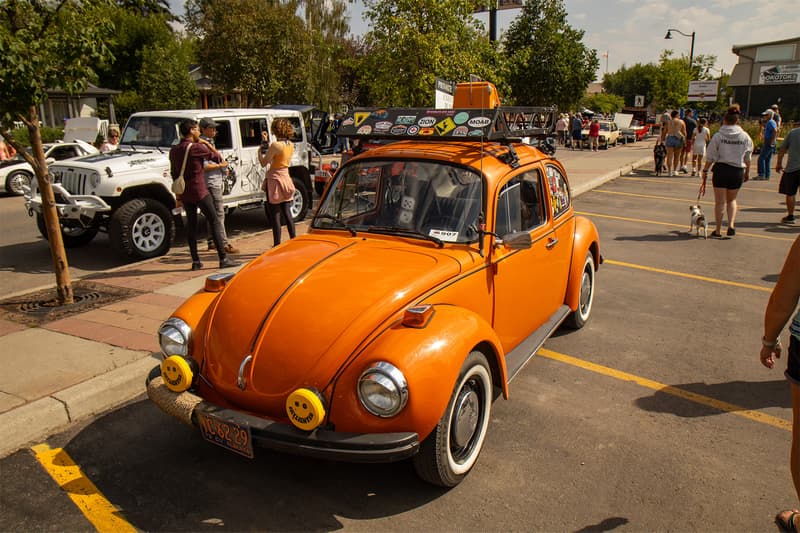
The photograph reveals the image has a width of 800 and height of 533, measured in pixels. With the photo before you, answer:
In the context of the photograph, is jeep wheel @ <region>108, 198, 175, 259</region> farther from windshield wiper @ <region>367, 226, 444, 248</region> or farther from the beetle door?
the beetle door

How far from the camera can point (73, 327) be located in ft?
18.7

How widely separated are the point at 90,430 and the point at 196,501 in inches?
A: 51.7

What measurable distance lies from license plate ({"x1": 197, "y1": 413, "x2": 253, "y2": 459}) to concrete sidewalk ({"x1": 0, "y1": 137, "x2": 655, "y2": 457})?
1.64 meters

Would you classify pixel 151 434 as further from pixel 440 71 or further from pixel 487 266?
pixel 440 71

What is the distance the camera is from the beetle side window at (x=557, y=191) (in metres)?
5.23

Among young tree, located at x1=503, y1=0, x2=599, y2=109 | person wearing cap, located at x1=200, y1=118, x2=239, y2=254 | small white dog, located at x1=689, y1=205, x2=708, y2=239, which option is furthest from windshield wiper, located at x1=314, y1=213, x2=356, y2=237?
young tree, located at x1=503, y1=0, x2=599, y2=109

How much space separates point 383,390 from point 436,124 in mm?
2542

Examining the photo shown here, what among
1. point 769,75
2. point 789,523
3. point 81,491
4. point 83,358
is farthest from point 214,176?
point 769,75

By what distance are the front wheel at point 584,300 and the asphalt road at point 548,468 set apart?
0.59 ft

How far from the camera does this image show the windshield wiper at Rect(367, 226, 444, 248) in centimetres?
400

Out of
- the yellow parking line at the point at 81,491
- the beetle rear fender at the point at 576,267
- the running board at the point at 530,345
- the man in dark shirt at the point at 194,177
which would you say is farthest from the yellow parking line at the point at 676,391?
the man in dark shirt at the point at 194,177

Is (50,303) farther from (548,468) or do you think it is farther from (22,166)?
(22,166)

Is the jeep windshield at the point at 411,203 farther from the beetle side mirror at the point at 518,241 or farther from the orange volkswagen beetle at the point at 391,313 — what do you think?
the beetle side mirror at the point at 518,241

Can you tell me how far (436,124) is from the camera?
15.4 feet
